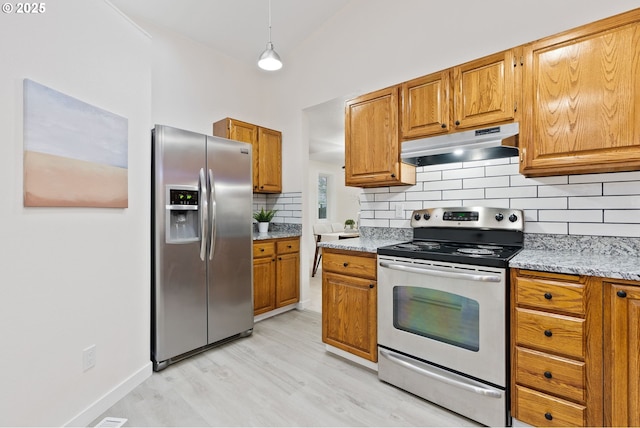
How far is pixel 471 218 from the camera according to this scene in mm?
2182

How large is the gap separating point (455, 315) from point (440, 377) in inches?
15.7

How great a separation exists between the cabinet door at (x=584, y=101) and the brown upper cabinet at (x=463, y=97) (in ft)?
0.36

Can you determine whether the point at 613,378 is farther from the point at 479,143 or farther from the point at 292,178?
the point at 292,178

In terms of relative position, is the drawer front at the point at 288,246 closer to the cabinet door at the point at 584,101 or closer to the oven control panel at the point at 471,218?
the oven control panel at the point at 471,218

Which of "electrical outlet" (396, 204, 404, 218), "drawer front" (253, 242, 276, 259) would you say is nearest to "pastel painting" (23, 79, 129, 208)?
"drawer front" (253, 242, 276, 259)

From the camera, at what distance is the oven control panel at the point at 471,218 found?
79.8 inches

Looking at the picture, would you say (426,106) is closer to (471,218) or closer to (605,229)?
(471,218)

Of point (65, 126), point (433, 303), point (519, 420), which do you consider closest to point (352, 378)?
point (433, 303)

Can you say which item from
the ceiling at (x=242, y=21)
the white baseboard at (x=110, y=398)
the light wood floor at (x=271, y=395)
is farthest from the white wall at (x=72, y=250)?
the ceiling at (x=242, y=21)

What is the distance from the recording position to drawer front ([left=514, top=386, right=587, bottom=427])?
1.39 metres

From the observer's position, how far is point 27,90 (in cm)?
136

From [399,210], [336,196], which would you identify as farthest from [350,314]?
[336,196]

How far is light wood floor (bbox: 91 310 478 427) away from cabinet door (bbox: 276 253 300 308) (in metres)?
0.93

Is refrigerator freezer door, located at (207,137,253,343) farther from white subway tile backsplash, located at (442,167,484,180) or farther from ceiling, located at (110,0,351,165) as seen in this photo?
white subway tile backsplash, located at (442,167,484,180)
